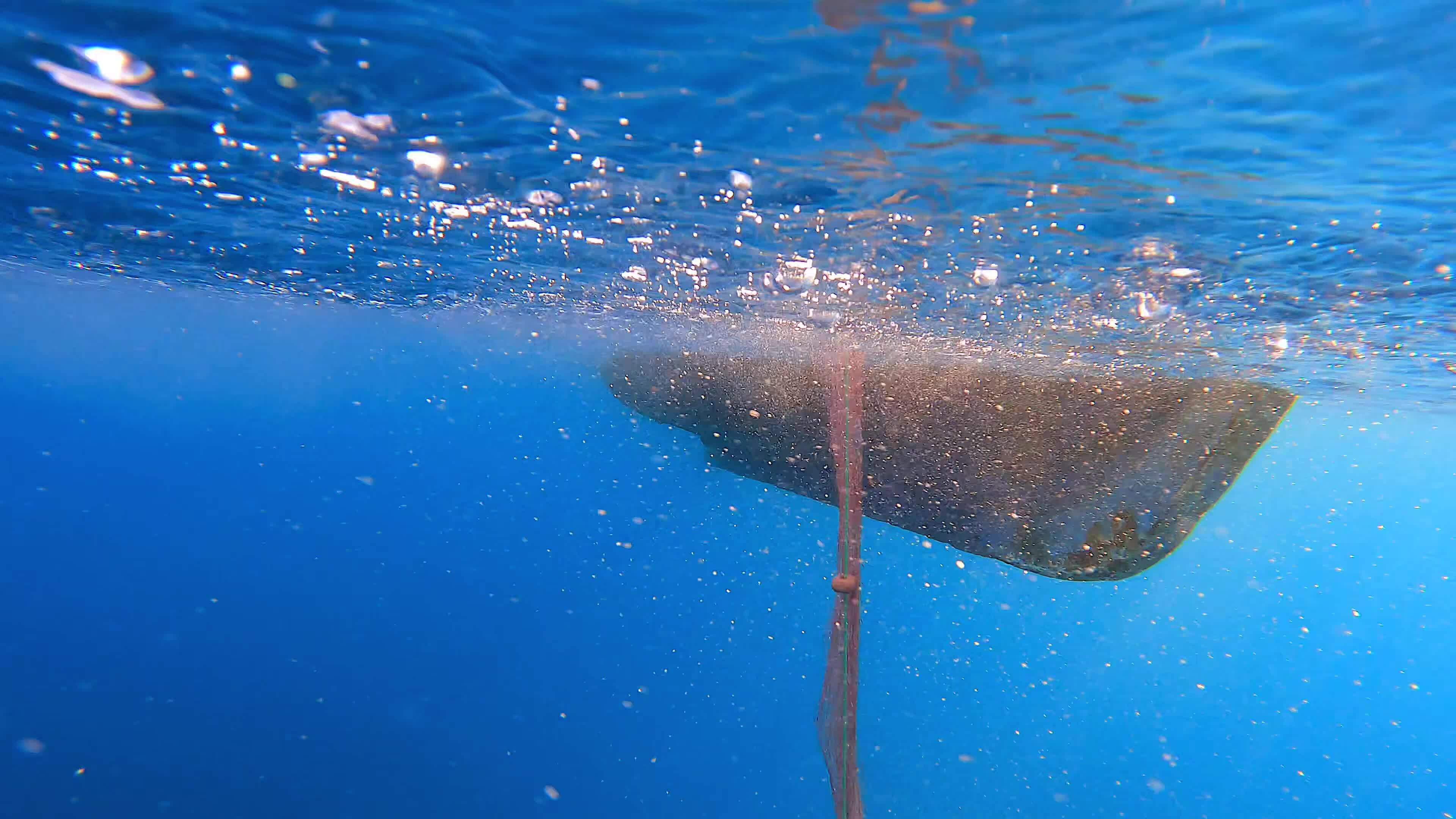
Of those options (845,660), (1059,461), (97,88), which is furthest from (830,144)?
(97,88)

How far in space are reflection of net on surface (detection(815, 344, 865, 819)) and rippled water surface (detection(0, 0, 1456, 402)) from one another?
8.99ft

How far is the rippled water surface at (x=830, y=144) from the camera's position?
13.1 ft

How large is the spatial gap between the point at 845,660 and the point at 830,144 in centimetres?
410

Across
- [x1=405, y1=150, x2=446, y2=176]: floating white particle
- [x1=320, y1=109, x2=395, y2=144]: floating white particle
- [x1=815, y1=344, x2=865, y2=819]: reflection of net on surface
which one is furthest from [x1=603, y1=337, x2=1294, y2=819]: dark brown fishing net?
[x1=320, y1=109, x2=395, y2=144]: floating white particle

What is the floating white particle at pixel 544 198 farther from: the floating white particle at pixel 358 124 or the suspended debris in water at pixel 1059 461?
the suspended debris in water at pixel 1059 461

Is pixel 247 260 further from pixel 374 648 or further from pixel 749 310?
pixel 374 648

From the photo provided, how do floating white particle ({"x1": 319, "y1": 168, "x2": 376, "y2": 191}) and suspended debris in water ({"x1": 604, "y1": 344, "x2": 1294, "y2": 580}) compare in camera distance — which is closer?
floating white particle ({"x1": 319, "y1": 168, "x2": 376, "y2": 191})

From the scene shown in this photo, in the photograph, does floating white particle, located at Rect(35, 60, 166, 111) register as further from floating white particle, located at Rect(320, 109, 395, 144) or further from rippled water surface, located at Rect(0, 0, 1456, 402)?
floating white particle, located at Rect(320, 109, 395, 144)

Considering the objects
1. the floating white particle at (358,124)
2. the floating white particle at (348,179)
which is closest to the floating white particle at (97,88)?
the floating white particle at (358,124)

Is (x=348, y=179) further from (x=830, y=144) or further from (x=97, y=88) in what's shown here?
(x=830, y=144)

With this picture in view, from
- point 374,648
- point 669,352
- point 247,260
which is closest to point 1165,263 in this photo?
point 669,352

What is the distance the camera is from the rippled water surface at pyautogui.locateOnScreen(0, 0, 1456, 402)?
3.99 m

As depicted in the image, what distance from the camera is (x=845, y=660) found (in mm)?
4355

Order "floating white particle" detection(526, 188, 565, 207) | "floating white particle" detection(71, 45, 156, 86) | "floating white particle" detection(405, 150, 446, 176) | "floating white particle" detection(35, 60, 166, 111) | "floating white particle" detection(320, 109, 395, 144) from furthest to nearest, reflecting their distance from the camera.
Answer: "floating white particle" detection(526, 188, 565, 207)
"floating white particle" detection(405, 150, 446, 176)
"floating white particle" detection(320, 109, 395, 144)
"floating white particle" detection(35, 60, 166, 111)
"floating white particle" detection(71, 45, 156, 86)
